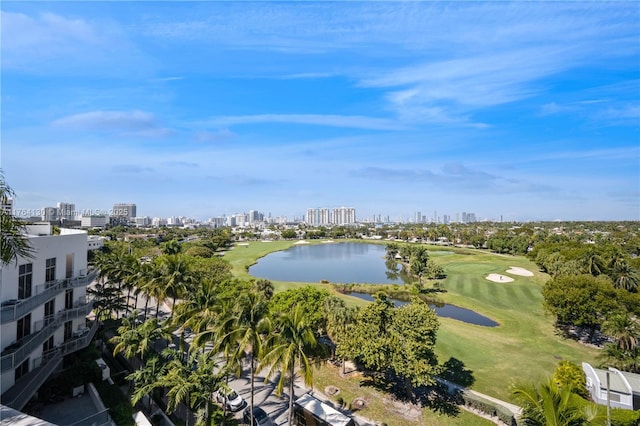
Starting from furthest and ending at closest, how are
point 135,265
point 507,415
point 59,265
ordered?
point 135,265, point 59,265, point 507,415

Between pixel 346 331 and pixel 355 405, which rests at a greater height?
pixel 346 331

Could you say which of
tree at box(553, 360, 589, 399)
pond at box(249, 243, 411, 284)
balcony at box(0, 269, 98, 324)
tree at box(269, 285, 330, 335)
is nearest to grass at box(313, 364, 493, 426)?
tree at box(269, 285, 330, 335)

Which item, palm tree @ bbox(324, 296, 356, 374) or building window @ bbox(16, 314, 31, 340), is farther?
palm tree @ bbox(324, 296, 356, 374)

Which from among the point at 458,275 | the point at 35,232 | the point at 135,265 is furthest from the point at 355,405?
the point at 458,275

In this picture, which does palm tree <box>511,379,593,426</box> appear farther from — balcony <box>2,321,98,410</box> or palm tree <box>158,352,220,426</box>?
balcony <box>2,321,98,410</box>

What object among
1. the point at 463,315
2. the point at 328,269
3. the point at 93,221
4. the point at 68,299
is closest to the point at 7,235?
the point at 68,299

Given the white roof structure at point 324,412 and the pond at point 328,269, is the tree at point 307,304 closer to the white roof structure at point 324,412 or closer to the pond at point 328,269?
the white roof structure at point 324,412

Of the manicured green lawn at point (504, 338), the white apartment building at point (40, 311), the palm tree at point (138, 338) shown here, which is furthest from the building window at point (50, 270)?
the manicured green lawn at point (504, 338)

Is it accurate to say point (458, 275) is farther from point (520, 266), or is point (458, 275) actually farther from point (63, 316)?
point (63, 316)
